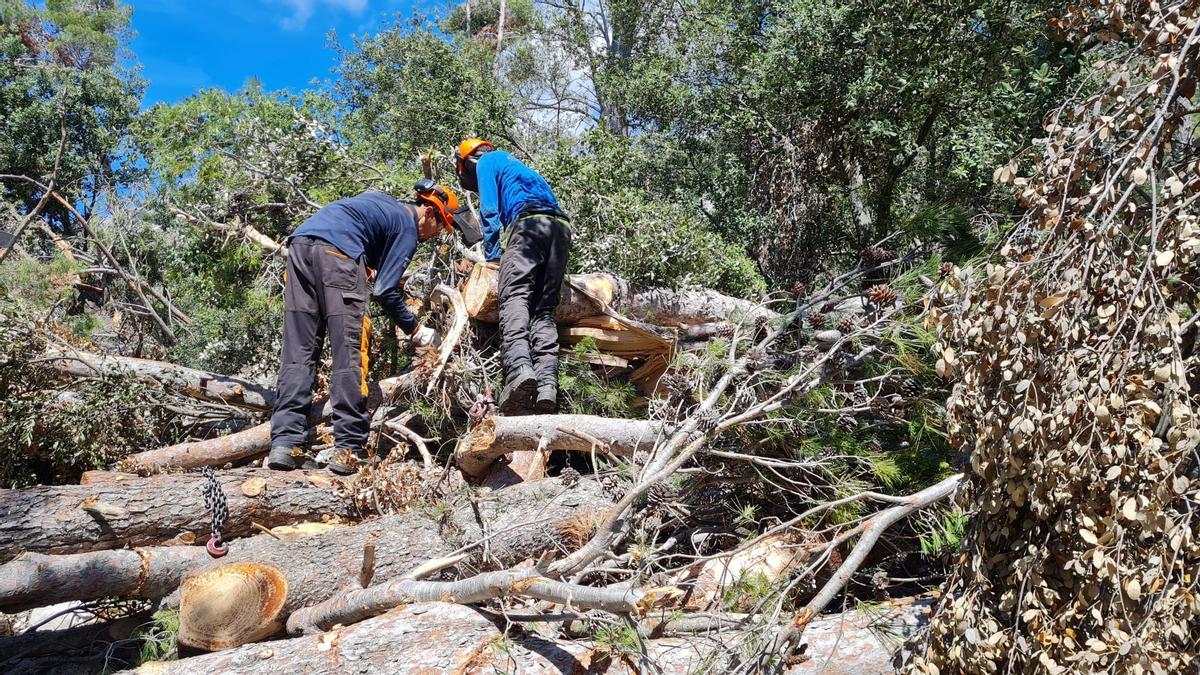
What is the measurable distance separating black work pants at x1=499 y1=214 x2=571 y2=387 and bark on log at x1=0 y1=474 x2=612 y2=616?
0.85 meters

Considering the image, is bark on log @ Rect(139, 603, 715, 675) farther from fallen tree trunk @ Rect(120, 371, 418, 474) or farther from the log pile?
fallen tree trunk @ Rect(120, 371, 418, 474)

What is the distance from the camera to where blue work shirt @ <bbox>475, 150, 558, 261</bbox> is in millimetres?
5301

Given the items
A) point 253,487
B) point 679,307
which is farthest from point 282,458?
point 679,307

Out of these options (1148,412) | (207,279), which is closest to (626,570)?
(1148,412)

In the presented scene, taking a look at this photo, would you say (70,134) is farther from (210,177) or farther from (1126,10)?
(1126,10)

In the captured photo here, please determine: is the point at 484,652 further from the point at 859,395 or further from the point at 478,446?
the point at 859,395

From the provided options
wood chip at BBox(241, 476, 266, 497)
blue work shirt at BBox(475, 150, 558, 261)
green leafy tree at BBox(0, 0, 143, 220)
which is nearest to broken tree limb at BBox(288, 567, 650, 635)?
wood chip at BBox(241, 476, 266, 497)

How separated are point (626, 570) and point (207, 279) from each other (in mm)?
4424

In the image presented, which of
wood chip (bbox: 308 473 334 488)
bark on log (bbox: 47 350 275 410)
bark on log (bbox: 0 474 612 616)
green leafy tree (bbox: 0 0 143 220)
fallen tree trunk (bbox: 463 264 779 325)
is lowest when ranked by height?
bark on log (bbox: 0 474 612 616)

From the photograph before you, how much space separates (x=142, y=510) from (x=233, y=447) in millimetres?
1309

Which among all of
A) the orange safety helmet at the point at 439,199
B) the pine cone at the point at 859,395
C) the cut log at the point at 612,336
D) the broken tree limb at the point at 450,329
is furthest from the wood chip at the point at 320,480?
the pine cone at the point at 859,395

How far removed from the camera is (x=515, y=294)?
4.98m

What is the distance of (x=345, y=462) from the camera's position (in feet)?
15.1

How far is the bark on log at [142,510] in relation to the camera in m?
3.54
